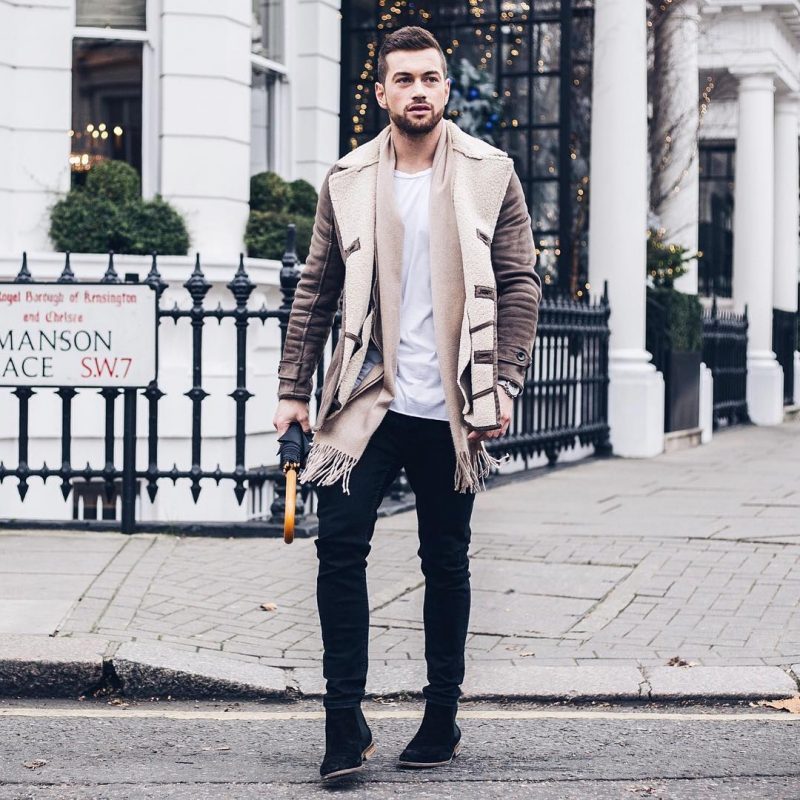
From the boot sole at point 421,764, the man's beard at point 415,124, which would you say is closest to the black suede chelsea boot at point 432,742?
the boot sole at point 421,764

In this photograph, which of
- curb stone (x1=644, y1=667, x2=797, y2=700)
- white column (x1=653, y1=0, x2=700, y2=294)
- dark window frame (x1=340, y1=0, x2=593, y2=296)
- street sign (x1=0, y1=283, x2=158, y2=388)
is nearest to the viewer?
curb stone (x1=644, y1=667, x2=797, y2=700)

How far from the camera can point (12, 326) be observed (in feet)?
24.8

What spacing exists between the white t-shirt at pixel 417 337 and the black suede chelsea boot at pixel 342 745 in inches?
32.9

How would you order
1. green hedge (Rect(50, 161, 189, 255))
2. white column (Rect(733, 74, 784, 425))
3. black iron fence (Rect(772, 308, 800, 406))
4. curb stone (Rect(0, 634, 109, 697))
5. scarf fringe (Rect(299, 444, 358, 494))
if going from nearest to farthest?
1. scarf fringe (Rect(299, 444, 358, 494))
2. curb stone (Rect(0, 634, 109, 697))
3. green hedge (Rect(50, 161, 189, 255))
4. white column (Rect(733, 74, 784, 425))
5. black iron fence (Rect(772, 308, 800, 406))

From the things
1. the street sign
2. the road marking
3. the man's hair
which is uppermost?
the man's hair

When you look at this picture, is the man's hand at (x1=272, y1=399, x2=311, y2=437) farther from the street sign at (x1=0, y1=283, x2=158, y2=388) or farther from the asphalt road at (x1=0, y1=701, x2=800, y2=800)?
the street sign at (x1=0, y1=283, x2=158, y2=388)

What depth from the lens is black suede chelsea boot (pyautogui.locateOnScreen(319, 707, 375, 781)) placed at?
3.90 m

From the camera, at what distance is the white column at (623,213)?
1265 centimetres

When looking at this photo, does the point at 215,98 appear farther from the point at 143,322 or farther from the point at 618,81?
the point at 618,81

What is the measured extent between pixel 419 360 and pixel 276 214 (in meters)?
7.01

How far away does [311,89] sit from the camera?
40.3 feet

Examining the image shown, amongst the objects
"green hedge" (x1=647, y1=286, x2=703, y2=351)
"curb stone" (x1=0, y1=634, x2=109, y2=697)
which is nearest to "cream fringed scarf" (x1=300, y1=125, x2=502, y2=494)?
"curb stone" (x1=0, y1=634, x2=109, y2=697)

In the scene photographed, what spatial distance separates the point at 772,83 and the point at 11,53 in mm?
12039

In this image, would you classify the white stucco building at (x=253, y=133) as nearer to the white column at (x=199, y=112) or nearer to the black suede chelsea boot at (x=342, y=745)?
the white column at (x=199, y=112)
